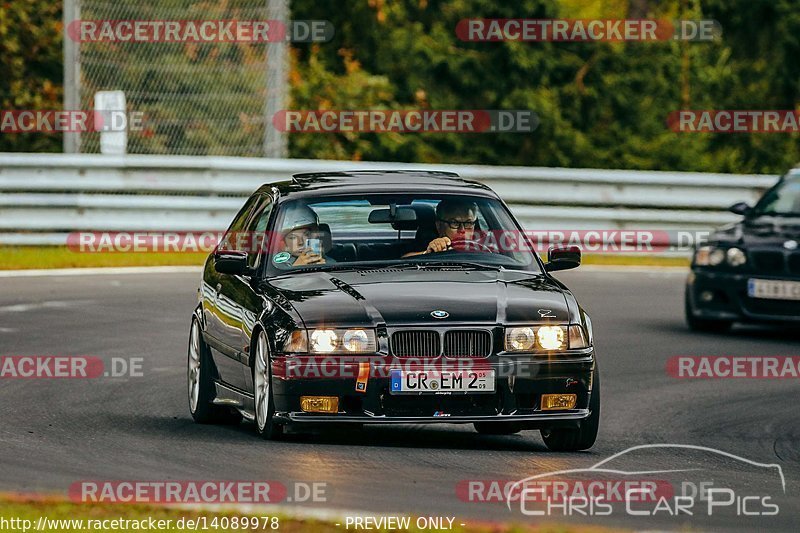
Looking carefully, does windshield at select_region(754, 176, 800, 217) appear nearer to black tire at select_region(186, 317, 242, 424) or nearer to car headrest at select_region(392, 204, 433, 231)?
car headrest at select_region(392, 204, 433, 231)

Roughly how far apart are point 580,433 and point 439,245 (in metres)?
1.54


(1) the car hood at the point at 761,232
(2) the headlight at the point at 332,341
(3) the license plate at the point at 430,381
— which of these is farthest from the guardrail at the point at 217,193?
(3) the license plate at the point at 430,381

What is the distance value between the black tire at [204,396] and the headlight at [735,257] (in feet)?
21.0

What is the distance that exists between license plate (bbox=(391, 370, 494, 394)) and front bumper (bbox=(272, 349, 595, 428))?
0.02 metres

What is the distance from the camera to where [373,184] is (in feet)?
36.0

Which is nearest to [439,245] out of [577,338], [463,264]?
[463,264]

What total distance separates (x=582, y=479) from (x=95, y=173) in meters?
14.0

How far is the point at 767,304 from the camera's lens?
1602 centimetres

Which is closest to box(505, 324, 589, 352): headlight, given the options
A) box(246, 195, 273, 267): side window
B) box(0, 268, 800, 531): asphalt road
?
box(0, 268, 800, 531): asphalt road

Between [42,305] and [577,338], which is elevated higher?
[577,338]

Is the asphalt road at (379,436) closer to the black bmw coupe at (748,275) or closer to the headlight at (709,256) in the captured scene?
the black bmw coupe at (748,275)

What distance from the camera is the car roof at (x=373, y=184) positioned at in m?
10.9

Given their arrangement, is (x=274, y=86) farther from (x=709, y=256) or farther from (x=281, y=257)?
(x=281, y=257)

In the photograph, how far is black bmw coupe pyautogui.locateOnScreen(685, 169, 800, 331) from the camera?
1595 cm
